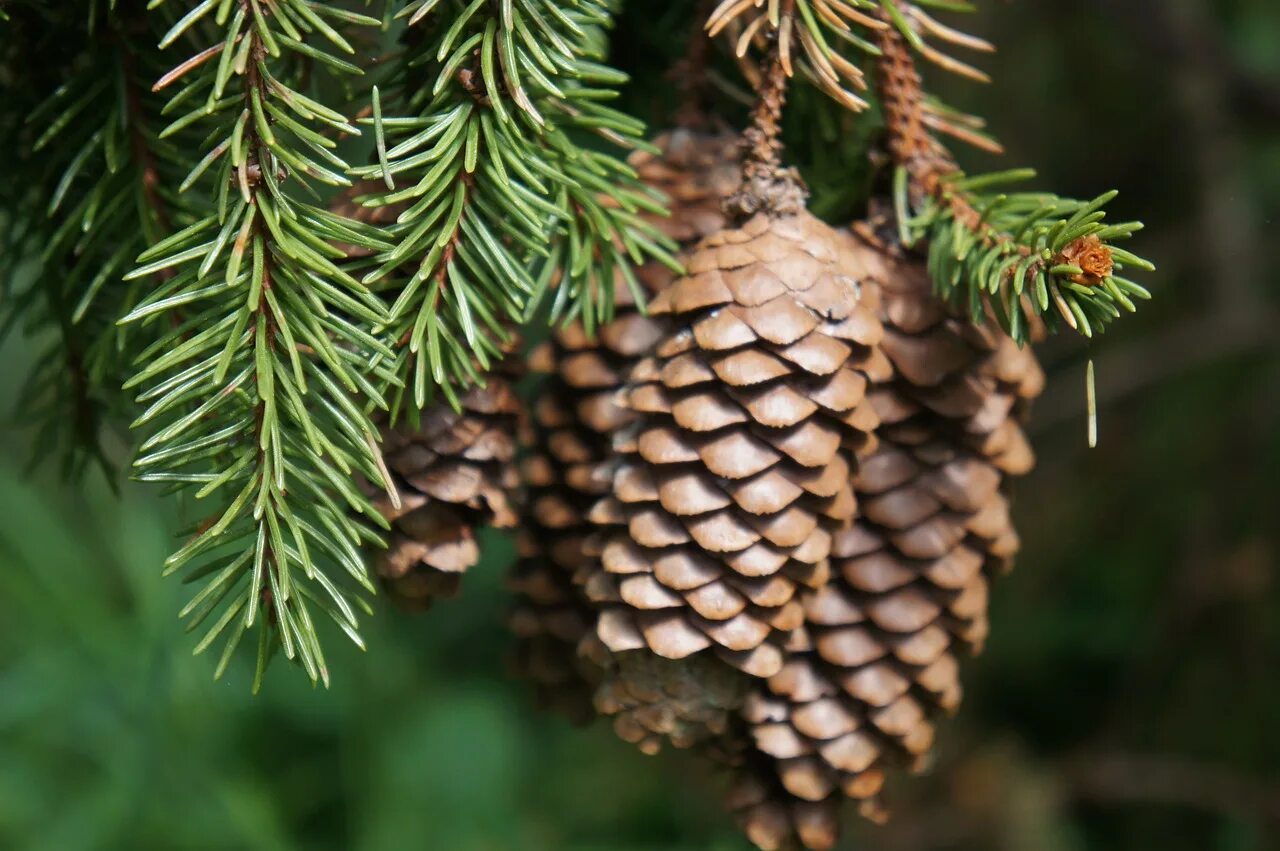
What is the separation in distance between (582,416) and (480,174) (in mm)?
114

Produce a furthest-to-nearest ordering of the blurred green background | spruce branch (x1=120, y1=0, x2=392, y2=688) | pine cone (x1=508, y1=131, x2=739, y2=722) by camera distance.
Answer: the blurred green background < pine cone (x1=508, y1=131, x2=739, y2=722) < spruce branch (x1=120, y1=0, x2=392, y2=688)

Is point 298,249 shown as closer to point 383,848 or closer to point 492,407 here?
point 492,407

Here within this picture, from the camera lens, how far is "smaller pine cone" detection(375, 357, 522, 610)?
40cm

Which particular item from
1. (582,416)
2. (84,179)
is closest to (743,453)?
(582,416)

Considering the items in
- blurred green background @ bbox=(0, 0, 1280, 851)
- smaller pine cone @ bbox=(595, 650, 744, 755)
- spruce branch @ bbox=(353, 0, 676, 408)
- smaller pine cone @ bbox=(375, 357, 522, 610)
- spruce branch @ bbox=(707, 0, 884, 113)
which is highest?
spruce branch @ bbox=(707, 0, 884, 113)

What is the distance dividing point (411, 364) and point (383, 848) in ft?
3.24

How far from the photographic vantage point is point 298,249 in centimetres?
34

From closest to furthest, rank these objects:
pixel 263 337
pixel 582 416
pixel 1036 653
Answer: pixel 263 337 → pixel 582 416 → pixel 1036 653

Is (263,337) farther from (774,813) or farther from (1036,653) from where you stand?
(1036,653)

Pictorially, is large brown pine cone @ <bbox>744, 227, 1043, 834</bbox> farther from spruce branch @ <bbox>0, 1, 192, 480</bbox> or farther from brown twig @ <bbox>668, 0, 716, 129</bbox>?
spruce branch @ <bbox>0, 1, 192, 480</bbox>

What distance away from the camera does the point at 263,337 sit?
0.34 metres

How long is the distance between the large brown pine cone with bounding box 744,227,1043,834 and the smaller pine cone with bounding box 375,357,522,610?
0.12m

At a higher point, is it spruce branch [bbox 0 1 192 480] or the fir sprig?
the fir sprig

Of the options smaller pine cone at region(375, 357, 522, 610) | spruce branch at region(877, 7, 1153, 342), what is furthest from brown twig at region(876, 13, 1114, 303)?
smaller pine cone at region(375, 357, 522, 610)
